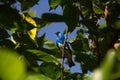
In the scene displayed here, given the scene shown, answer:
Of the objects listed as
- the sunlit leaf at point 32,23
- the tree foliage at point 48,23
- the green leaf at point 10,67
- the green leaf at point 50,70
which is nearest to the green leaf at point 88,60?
the tree foliage at point 48,23

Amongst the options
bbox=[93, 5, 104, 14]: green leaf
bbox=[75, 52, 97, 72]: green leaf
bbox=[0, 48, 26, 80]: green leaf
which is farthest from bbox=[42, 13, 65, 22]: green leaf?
bbox=[0, 48, 26, 80]: green leaf

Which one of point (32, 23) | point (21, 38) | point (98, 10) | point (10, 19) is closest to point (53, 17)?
point (10, 19)

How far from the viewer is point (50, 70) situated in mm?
1677

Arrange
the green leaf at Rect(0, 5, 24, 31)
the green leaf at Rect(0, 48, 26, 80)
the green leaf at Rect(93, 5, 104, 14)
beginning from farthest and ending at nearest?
the green leaf at Rect(93, 5, 104, 14) < the green leaf at Rect(0, 5, 24, 31) < the green leaf at Rect(0, 48, 26, 80)

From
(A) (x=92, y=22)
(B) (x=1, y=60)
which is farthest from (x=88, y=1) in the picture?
(B) (x=1, y=60)

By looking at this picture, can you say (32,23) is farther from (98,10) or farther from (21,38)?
(98,10)

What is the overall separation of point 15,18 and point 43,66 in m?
0.35

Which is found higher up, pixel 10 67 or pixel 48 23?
pixel 48 23

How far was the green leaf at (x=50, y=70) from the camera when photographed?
5.40ft

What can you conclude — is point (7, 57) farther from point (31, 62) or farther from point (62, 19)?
point (31, 62)

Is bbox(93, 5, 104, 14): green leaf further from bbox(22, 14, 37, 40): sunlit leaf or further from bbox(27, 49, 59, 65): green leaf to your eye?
bbox(27, 49, 59, 65): green leaf

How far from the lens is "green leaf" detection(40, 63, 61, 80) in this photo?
165cm

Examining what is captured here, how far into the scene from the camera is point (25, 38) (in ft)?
6.05

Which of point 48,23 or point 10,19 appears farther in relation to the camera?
point 48,23
